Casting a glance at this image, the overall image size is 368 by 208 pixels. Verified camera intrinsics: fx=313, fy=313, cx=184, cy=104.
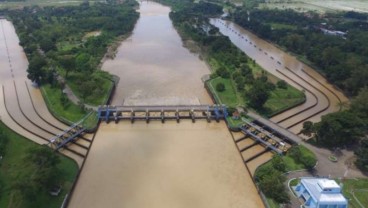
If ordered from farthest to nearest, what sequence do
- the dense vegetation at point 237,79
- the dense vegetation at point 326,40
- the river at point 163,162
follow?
the dense vegetation at point 326,40, the dense vegetation at point 237,79, the river at point 163,162

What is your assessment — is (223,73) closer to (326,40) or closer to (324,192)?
(324,192)

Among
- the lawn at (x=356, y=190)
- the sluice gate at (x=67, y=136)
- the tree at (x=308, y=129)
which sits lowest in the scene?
the sluice gate at (x=67, y=136)

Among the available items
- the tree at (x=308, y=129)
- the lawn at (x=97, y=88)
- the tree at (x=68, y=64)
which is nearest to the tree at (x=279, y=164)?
the tree at (x=308, y=129)

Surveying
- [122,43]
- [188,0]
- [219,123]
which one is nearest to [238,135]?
[219,123]

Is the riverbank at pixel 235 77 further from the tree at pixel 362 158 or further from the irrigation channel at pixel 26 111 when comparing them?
the irrigation channel at pixel 26 111

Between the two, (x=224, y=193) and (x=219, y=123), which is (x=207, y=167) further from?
(x=219, y=123)

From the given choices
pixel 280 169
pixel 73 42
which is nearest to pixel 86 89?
pixel 280 169
